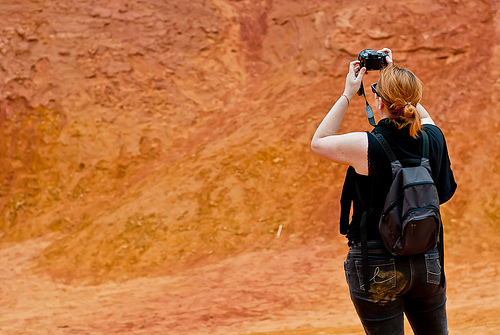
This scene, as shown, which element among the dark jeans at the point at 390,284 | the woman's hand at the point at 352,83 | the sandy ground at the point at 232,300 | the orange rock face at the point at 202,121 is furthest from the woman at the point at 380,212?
the orange rock face at the point at 202,121

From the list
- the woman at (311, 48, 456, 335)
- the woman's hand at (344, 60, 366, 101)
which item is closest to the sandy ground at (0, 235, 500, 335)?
the woman at (311, 48, 456, 335)

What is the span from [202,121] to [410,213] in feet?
43.9

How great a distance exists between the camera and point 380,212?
2217 mm

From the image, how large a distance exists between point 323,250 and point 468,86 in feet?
18.5

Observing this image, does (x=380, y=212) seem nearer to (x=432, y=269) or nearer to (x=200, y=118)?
(x=432, y=269)

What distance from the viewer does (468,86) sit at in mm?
12336

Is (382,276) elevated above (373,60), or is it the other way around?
(373,60)

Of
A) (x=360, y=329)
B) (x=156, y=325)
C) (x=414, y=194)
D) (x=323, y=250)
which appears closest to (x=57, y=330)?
(x=156, y=325)

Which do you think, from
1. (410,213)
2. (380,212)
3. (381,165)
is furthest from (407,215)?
(381,165)

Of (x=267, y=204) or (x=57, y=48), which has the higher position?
(x=57, y=48)

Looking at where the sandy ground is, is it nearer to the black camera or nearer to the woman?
the woman

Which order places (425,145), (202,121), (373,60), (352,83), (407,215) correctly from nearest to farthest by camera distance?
(407,215), (425,145), (352,83), (373,60), (202,121)

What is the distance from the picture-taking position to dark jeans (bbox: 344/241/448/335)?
2139 mm

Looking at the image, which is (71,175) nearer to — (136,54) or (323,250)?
(136,54)
